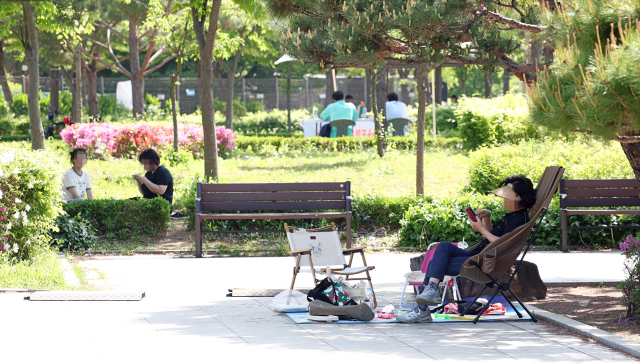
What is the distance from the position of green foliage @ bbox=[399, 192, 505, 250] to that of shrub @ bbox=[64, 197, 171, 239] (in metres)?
3.26

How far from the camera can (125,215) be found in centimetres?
1008

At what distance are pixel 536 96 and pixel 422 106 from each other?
20.0 feet

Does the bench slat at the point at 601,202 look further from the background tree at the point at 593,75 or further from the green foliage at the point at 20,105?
the green foliage at the point at 20,105

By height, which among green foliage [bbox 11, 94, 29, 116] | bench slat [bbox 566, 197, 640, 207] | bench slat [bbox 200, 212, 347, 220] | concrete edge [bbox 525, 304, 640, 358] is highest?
green foliage [bbox 11, 94, 29, 116]

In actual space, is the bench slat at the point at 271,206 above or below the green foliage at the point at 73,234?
above

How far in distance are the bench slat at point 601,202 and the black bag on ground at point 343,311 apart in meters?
4.66

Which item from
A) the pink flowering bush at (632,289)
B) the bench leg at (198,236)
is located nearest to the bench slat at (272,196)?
the bench leg at (198,236)

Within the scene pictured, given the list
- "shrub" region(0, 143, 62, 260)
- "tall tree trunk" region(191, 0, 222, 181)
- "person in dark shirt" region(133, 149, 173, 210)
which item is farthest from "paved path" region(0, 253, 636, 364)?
"tall tree trunk" region(191, 0, 222, 181)

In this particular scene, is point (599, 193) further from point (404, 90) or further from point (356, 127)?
point (404, 90)

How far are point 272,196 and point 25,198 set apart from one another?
10.0 feet

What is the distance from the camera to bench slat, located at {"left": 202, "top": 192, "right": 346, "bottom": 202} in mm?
9719

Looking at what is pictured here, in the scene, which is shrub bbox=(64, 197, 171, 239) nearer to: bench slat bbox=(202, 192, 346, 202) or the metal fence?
bench slat bbox=(202, 192, 346, 202)

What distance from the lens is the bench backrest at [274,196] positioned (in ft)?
31.9

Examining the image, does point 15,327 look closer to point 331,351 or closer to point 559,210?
point 331,351
